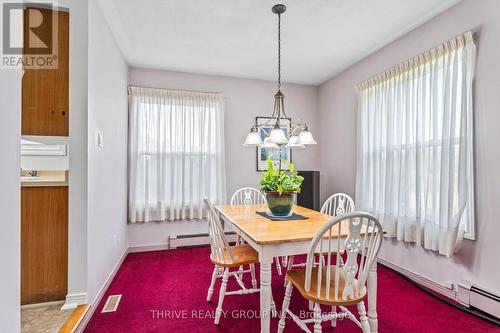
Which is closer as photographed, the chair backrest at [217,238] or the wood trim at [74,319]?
the wood trim at [74,319]

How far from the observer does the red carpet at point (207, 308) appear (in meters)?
1.88

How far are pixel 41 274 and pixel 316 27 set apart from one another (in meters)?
3.29

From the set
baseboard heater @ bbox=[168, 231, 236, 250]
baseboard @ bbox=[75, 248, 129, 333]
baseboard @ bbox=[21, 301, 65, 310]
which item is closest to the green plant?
baseboard @ bbox=[75, 248, 129, 333]

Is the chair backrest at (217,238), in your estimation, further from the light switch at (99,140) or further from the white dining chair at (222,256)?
the light switch at (99,140)

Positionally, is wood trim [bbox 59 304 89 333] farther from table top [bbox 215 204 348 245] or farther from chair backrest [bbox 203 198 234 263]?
table top [bbox 215 204 348 245]

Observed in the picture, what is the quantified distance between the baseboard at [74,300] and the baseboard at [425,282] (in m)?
3.04

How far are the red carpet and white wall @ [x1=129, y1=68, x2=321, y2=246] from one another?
87cm

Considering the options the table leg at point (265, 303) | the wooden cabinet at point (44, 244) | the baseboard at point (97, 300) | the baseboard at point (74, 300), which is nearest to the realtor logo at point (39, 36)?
the wooden cabinet at point (44, 244)

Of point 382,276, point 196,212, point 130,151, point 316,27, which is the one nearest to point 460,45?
point 316,27

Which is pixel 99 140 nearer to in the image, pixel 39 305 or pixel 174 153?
pixel 39 305

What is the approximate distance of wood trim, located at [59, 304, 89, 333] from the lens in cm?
162

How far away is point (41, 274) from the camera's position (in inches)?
74.5

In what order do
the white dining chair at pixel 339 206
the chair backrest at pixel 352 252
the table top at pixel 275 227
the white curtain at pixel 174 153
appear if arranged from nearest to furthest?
the chair backrest at pixel 352 252 < the table top at pixel 275 227 < the white dining chair at pixel 339 206 < the white curtain at pixel 174 153

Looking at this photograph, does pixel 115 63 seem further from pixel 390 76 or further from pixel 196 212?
pixel 390 76
